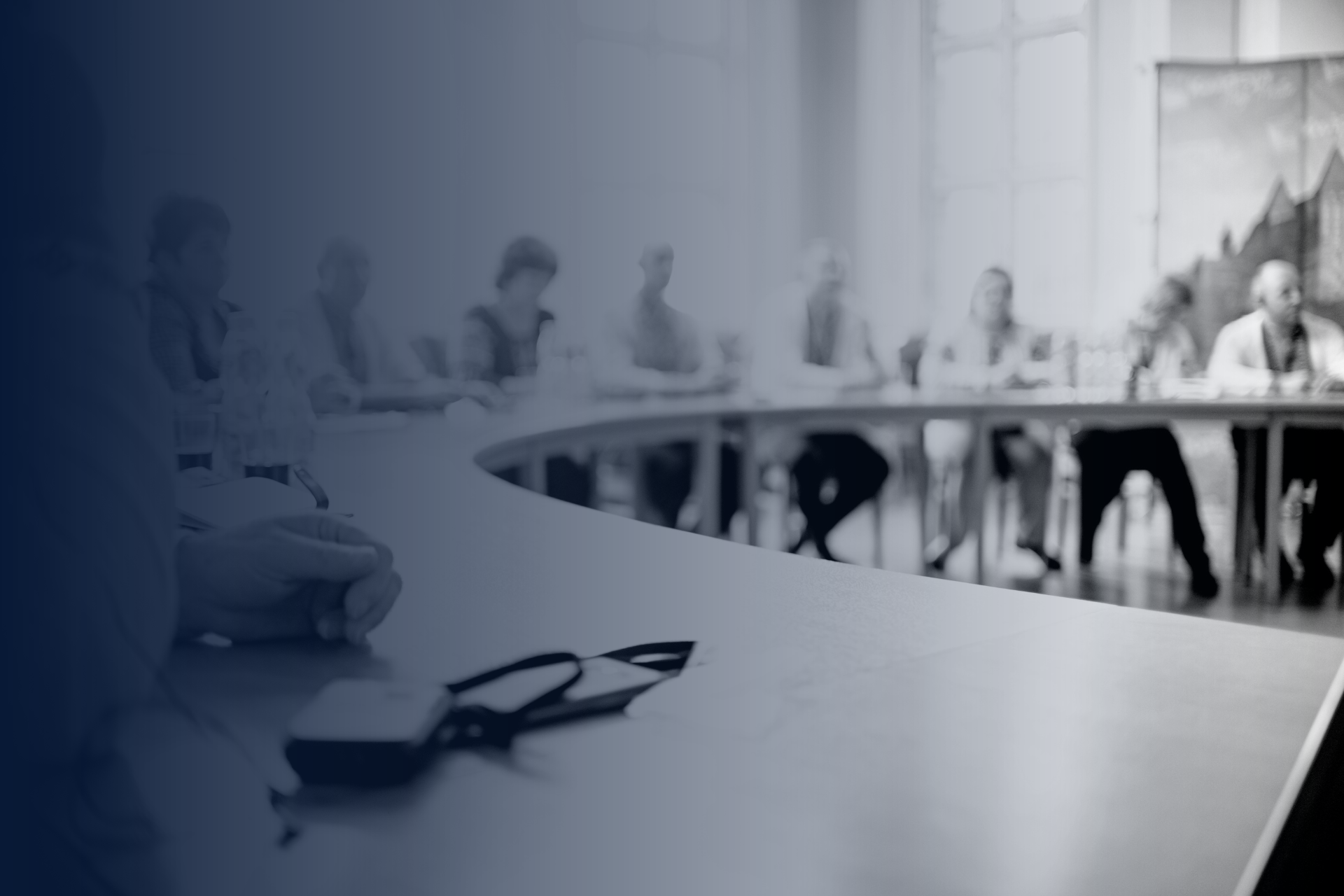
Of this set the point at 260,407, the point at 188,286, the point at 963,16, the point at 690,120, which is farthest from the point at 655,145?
the point at 188,286

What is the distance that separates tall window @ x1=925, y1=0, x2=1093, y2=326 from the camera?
4.35 meters

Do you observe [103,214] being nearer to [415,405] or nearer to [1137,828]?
[1137,828]

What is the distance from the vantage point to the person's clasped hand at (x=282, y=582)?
62cm

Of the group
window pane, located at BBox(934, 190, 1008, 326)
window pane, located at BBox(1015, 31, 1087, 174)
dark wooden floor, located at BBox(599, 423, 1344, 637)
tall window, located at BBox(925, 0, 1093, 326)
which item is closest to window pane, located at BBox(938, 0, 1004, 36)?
tall window, located at BBox(925, 0, 1093, 326)

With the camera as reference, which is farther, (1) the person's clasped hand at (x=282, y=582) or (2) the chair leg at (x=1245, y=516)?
(2) the chair leg at (x=1245, y=516)

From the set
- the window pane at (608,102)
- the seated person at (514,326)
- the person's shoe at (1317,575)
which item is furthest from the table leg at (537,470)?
the person's shoe at (1317,575)

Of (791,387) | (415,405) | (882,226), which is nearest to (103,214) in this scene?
(415,405)

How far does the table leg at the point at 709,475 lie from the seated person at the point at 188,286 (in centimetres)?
154

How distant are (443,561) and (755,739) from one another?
1.42ft

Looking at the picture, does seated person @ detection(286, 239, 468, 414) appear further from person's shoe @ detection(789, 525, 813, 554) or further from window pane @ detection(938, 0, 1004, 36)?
window pane @ detection(938, 0, 1004, 36)

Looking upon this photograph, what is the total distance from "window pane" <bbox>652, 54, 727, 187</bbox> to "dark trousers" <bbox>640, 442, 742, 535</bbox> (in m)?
0.71

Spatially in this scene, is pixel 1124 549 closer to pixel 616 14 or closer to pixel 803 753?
pixel 616 14

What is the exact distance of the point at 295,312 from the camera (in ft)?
5.36

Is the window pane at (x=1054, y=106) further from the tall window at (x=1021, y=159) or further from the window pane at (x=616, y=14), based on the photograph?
the window pane at (x=616, y=14)
